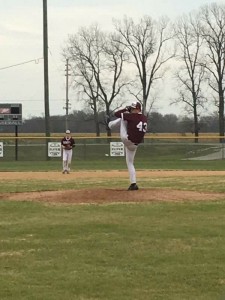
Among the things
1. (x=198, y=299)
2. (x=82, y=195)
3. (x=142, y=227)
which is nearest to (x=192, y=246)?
(x=142, y=227)

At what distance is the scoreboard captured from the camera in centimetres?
3909

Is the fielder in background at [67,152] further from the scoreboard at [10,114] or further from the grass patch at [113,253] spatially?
the grass patch at [113,253]

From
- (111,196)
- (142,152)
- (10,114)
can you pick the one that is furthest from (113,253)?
(142,152)

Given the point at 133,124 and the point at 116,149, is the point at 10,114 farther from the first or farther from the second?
the point at 133,124

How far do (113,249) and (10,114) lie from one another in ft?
111

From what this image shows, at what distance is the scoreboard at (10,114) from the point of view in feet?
128

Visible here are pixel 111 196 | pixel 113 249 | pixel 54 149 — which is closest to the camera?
pixel 113 249

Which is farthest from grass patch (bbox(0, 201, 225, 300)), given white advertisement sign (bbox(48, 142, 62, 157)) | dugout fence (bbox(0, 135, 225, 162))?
dugout fence (bbox(0, 135, 225, 162))

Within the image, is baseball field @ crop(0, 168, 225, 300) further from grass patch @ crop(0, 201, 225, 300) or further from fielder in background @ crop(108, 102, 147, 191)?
fielder in background @ crop(108, 102, 147, 191)

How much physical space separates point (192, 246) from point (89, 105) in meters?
66.3

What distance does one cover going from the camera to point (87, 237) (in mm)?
7195

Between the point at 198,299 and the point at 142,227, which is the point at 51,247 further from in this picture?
the point at 198,299

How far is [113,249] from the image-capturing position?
21.3 ft

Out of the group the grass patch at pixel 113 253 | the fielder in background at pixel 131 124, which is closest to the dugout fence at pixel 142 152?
the fielder in background at pixel 131 124
